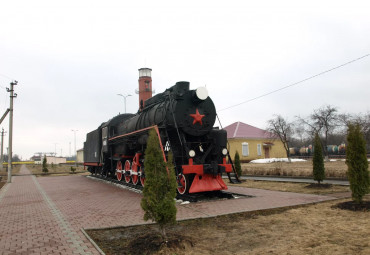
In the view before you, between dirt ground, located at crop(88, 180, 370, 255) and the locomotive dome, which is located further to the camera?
the locomotive dome

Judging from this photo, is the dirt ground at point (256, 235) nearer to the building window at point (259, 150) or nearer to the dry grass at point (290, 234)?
the dry grass at point (290, 234)

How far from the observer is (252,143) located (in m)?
35.5

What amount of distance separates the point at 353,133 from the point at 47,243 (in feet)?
26.1

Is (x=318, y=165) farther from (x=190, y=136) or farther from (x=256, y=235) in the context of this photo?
(x=256, y=235)

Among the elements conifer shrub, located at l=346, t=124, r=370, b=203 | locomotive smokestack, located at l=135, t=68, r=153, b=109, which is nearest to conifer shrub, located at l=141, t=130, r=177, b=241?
conifer shrub, located at l=346, t=124, r=370, b=203

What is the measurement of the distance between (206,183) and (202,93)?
3105 millimetres

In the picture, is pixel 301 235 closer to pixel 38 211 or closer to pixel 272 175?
pixel 38 211

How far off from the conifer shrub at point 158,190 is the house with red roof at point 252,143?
29.0 meters

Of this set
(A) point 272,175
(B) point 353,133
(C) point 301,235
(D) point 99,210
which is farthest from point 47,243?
(A) point 272,175

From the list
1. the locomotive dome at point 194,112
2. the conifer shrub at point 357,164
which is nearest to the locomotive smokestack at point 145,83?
the locomotive dome at point 194,112

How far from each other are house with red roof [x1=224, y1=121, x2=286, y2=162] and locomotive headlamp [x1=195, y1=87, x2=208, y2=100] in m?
24.2

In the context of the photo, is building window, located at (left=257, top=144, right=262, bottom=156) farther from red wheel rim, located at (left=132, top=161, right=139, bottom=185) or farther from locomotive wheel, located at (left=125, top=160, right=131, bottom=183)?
red wheel rim, located at (left=132, top=161, right=139, bottom=185)

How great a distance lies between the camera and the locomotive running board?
30.0ft

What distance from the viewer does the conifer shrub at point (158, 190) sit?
4.73m
